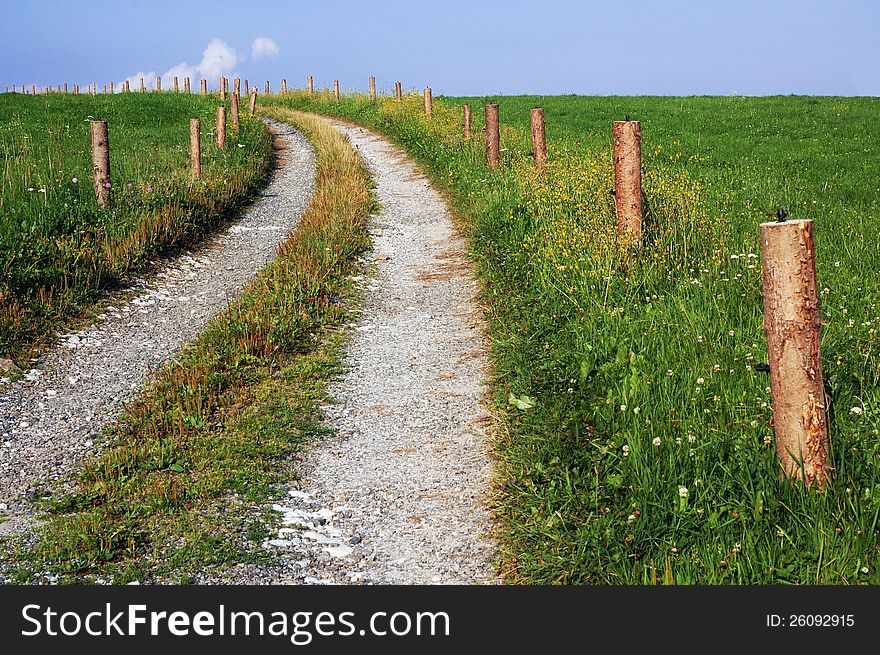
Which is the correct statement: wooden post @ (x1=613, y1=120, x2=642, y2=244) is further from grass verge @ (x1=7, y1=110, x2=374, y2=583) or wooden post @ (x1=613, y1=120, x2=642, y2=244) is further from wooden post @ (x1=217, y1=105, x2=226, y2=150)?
wooden post @ (x1=217, y1=105, x2=226, y2=150)

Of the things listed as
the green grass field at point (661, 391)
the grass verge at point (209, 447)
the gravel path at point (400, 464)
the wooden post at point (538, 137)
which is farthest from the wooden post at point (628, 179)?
the wooden post at point (538, 137)

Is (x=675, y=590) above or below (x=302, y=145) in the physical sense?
below

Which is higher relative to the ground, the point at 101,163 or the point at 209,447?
the point at 101,163

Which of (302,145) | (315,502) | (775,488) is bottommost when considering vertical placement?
(315,502)

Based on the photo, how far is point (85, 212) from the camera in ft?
41.9

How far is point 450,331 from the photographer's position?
958 cm

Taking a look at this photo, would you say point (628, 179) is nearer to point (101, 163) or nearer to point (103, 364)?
point (103, 364)

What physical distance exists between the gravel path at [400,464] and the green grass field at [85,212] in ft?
12.7

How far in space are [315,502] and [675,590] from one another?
2793 millimetres

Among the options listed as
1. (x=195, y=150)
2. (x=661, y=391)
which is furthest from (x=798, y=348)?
(x=195, y=150)

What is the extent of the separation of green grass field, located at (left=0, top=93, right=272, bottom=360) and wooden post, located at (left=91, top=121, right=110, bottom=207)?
0.18 metres

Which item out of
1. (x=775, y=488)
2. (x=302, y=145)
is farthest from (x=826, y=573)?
(x=302, y=145)

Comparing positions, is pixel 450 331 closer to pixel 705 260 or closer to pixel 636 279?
pixel 636 279

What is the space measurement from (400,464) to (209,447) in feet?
5.32
